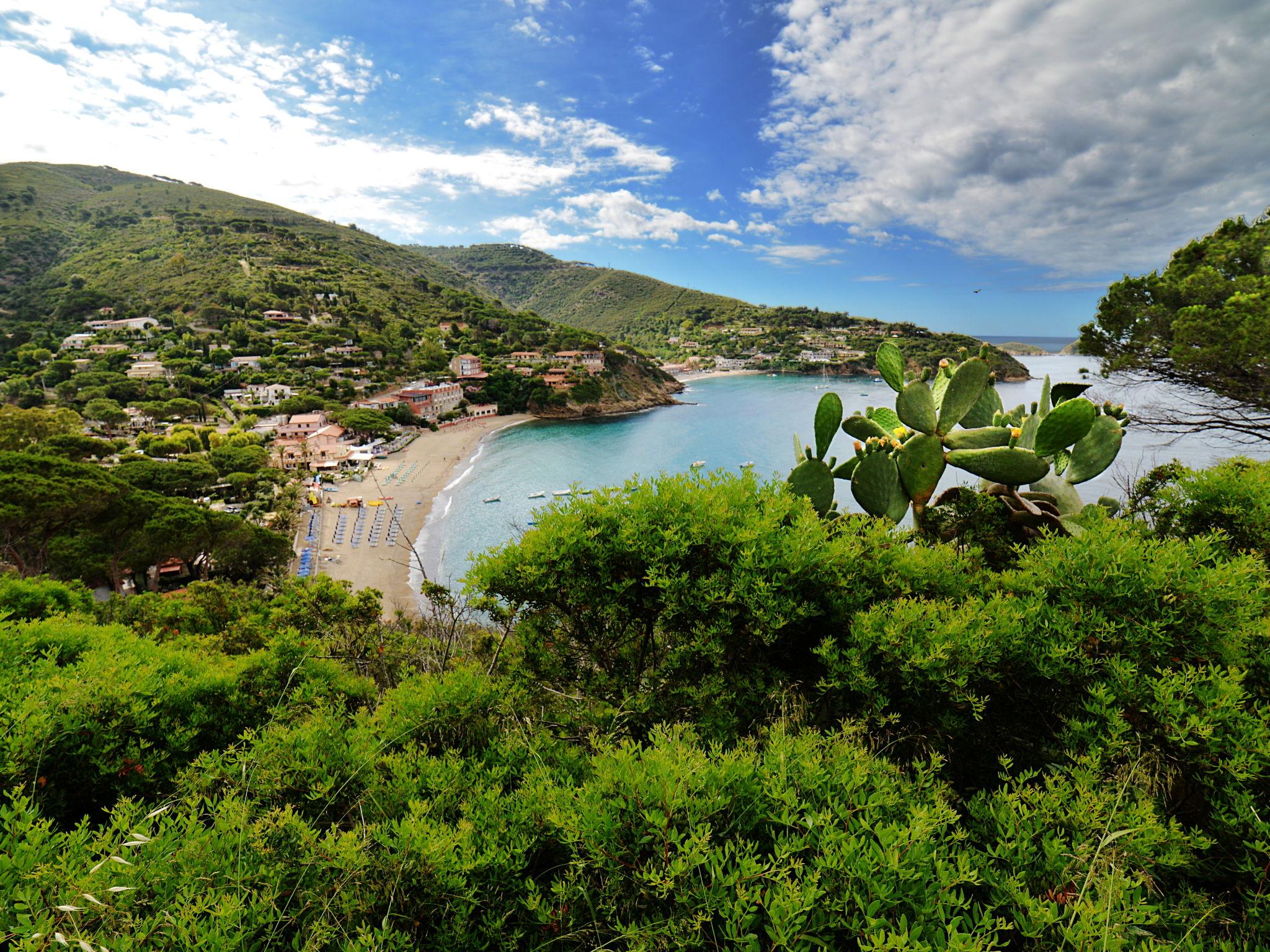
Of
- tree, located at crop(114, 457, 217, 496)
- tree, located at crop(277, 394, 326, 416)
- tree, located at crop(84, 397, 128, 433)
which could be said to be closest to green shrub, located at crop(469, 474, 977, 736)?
tree, located at crop(114, 457, 217, 496)

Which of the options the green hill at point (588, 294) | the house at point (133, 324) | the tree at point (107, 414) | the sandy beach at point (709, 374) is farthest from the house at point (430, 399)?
the green hill at point (588, 294)

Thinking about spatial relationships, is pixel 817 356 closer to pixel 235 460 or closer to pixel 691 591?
pixel 235 460

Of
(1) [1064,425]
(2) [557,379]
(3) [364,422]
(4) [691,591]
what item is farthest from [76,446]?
(2) [557,379]

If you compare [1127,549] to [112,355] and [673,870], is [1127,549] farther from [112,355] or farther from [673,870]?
[112,355]

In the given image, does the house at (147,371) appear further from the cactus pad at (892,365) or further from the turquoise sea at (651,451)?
the cactus pad at (892,365)

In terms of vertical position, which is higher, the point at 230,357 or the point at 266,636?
the point at 230,357

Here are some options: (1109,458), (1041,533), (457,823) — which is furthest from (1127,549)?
(457,823)

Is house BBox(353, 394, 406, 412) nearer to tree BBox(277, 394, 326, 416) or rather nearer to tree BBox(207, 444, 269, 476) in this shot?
tree BBox(277, 394, 326, 416)
